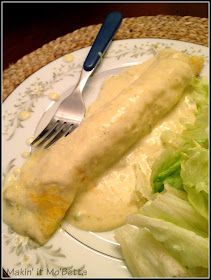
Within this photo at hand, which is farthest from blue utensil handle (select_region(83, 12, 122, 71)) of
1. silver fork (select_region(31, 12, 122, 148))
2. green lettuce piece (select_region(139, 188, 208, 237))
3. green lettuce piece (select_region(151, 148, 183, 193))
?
green lettuce piece (select_region(139, 188, 208, 237))

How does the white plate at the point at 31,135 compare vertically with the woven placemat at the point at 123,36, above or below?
below

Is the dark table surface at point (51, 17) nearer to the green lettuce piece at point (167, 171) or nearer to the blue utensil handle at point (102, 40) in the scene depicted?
the blue utensil handle at point (102, 40)

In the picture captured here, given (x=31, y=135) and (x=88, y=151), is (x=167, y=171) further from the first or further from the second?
(x=31, y=135)

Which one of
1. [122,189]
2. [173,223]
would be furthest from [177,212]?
[122,189]

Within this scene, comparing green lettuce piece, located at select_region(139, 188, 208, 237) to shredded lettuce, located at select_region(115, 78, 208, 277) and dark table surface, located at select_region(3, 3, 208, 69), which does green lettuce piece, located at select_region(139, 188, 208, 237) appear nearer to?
shredded lettuce, located at select_region(115, 78, 208, 277)

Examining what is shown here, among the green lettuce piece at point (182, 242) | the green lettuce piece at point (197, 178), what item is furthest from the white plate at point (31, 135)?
the green lettuce piece at point (197, 178)

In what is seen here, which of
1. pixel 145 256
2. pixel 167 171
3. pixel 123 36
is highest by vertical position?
pixel 123 36
